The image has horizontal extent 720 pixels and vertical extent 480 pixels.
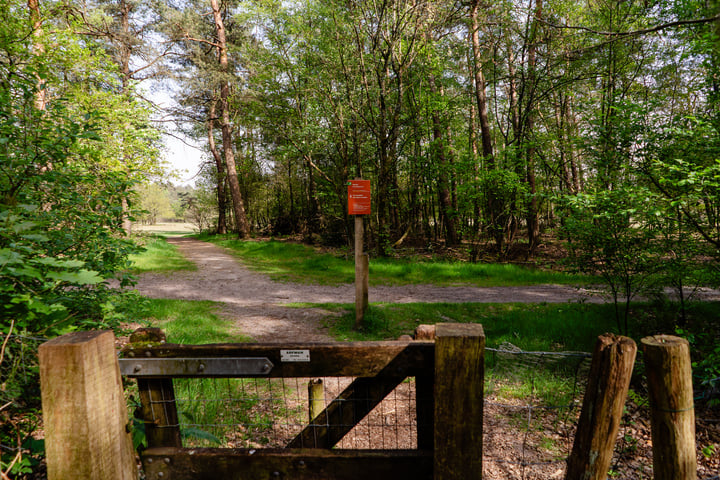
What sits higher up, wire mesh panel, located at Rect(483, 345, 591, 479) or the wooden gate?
the wooden gate

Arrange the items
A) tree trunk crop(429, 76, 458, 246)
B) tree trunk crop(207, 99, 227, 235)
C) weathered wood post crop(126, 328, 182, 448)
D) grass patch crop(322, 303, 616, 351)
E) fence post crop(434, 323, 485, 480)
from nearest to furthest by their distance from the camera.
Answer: fence post crop(434, 323, 485, 480)
weathered wood post crop(126, 328, 182, 448)
grass patch crop(322, 303, 616, 351)
tree trunk crop(429, 76, 458, 246)
tree trunk crop(207, 99, 227, 235)

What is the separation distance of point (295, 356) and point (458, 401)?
0.76m

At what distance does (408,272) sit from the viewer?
11.6m

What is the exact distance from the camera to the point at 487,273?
1150cm

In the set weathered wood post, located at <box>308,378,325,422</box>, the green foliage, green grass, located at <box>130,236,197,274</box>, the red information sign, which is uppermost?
the red information sign

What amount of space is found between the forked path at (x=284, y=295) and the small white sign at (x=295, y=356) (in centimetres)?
445

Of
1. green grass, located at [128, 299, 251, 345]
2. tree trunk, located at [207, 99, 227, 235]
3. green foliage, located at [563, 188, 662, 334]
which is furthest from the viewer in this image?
tree trunk, located at [207, 99, 227, 235]

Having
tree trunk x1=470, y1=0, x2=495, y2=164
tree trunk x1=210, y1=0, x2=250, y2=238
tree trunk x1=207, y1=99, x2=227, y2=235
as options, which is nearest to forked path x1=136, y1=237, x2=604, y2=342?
tree trunk x1=470, y1=0, x2=495, y2=164

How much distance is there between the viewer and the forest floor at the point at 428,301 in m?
3.52

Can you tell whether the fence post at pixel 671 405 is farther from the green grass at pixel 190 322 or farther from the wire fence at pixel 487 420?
the green grass at pixel 190 322

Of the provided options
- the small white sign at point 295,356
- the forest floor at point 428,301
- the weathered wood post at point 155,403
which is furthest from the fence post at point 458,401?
the forest floor at point 428,301

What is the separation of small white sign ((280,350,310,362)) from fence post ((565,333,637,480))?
1383 millimetres

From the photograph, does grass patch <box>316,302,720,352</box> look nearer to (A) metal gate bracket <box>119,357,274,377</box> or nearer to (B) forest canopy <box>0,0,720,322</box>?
(B) forest canopy <box>0,0,720,322</box>

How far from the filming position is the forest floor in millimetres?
3523
